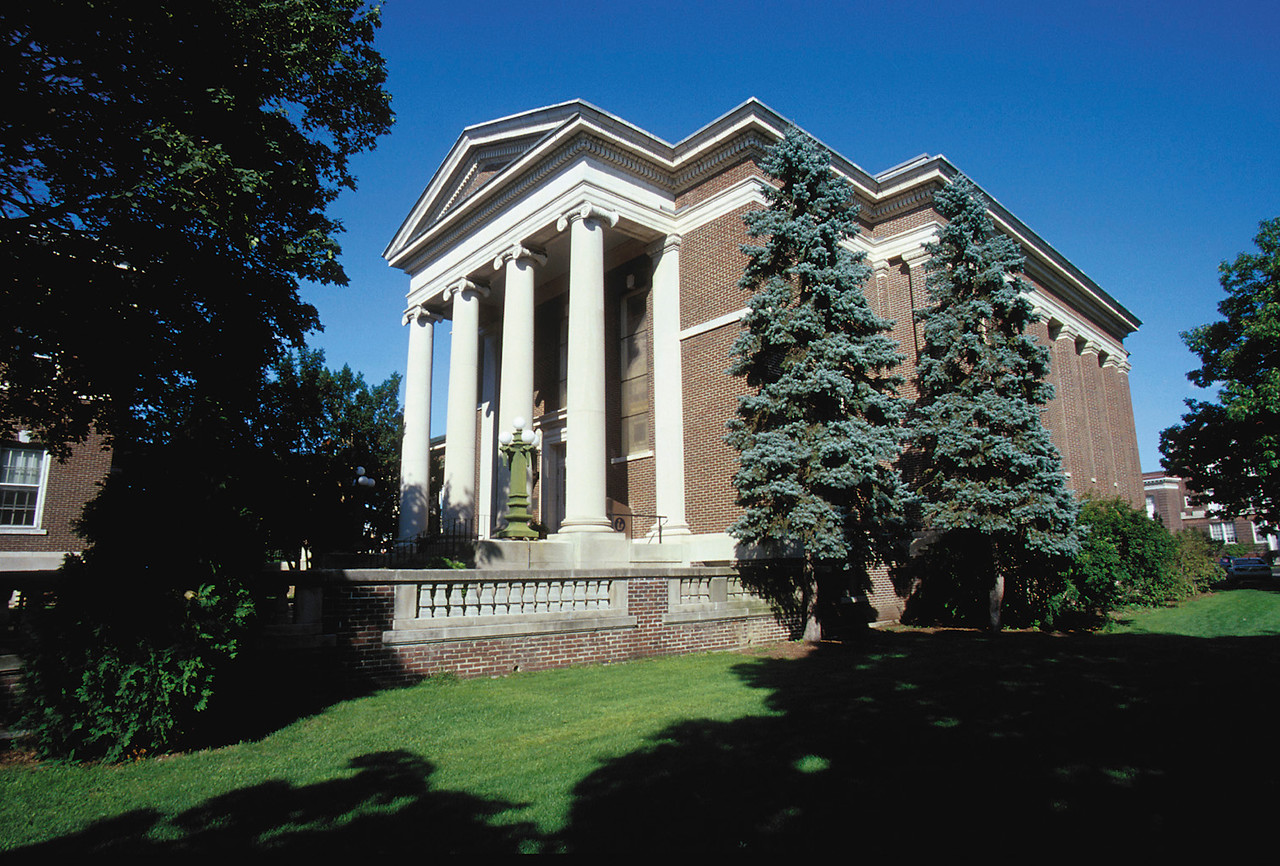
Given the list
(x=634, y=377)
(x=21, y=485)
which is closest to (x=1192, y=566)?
(x=634, y=377)

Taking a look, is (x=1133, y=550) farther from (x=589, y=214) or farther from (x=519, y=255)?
(x=519, y=255)

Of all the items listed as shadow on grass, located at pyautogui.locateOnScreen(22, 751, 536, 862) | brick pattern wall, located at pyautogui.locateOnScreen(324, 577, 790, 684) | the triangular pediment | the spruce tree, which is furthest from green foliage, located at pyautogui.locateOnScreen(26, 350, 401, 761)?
the triangular pediment

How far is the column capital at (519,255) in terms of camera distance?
20391 mm

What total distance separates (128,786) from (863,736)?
19.0 feet

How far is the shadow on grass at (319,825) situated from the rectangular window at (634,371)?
15942mm

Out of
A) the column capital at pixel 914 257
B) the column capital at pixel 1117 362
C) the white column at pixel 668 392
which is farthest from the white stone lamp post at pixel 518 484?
the column capital at pixel 1117 362

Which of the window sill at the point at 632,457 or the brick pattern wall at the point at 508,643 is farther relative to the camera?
the window sill at the point at 632,457

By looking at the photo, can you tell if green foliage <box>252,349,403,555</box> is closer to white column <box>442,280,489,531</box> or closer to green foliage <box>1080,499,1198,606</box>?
white column <box>442,280,489,531</box>

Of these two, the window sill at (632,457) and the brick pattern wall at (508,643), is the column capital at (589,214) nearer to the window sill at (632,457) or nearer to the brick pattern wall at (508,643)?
the window sill at (632,457)

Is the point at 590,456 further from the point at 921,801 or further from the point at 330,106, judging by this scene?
the point at 921,801

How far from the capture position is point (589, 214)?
60.4 feet

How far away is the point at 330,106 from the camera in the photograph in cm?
1155

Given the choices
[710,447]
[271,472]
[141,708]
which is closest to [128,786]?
[141,708]

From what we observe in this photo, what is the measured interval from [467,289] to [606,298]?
4.49 metres
